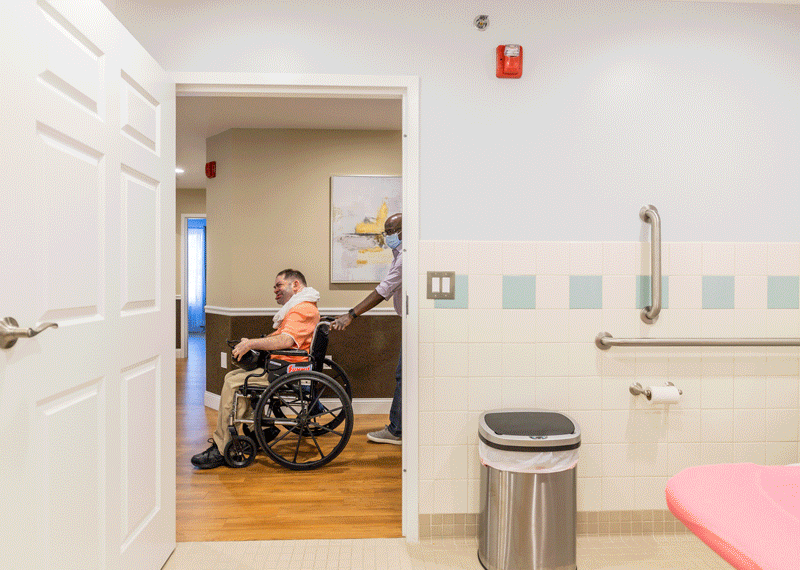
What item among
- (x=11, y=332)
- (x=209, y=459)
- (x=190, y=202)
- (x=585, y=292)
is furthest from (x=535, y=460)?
(x=190, y=202)

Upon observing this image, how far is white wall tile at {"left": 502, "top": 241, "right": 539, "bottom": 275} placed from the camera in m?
2.13

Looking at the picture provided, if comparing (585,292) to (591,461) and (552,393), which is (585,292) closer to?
(552,393)

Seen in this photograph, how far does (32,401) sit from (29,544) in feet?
1.03

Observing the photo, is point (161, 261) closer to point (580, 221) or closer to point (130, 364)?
point (130, 364)

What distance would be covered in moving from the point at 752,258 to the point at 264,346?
7.62 feet

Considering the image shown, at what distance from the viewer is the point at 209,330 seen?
4.38m

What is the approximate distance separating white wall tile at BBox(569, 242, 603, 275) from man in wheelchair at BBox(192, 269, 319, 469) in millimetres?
1557

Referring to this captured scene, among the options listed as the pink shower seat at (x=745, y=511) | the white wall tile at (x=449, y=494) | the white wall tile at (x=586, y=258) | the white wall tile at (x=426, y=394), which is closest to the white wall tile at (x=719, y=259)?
the white wall tile at (x=586, y=258)

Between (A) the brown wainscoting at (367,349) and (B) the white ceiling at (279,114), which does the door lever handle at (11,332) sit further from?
(A) the brown wainscoting at (367,349)

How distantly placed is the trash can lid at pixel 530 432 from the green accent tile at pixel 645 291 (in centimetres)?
57

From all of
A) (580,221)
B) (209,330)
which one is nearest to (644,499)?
(580,221)

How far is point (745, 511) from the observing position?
0.80m

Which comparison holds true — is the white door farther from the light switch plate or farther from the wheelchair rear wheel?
the light switch plate

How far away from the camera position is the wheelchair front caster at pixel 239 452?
2.94 metres
